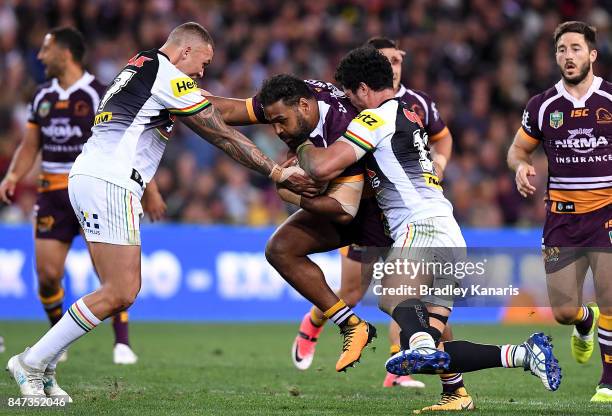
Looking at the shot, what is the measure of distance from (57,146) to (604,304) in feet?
18.6

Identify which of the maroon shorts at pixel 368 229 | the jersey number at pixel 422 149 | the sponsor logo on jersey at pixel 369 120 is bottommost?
the maroon shorts at pixel 368 229

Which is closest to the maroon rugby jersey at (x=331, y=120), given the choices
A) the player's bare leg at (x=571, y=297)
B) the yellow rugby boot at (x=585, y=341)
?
the player's bare leg at (x=571, y=297)

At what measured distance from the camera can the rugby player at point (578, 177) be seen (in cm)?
869

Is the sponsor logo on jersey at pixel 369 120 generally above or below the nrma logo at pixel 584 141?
below

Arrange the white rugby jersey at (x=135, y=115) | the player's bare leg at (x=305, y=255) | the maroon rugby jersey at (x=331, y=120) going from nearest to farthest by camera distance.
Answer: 1. the white rugby jersey at (x=135, y=115)
2. the maroon rugby jersey at (x=331, y=120)
3. the player's bare leg at (x=305, y=255)

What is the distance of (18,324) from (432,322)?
9.35 metres

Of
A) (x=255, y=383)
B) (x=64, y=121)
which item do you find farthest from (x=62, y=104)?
(x=255, y=383)

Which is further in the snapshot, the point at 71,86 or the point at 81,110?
the point at 71,86

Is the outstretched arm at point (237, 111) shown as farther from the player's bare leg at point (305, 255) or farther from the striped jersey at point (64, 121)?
the striped jersey at point (64, 121)

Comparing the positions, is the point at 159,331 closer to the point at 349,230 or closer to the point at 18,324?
the point at 18,324

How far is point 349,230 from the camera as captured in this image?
8266 millimetres

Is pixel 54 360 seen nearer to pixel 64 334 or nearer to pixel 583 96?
pixel 64 334

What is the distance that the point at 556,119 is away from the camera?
8820 mm

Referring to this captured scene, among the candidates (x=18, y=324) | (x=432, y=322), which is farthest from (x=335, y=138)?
(x=18, y=324)
